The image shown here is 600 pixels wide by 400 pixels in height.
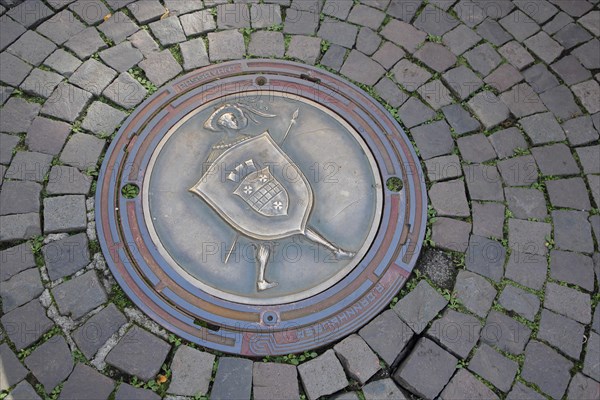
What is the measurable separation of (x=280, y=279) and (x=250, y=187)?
60cm

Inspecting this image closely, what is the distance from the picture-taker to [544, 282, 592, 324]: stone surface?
3.17 metres

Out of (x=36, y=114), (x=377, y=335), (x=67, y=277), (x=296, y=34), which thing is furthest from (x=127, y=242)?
(x=296, y=34)

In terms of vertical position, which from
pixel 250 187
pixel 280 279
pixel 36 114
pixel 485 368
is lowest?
pixel 485 368

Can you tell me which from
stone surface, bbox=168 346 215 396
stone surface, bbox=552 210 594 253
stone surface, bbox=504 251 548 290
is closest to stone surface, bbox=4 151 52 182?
stone surface, bbox=168 346 215 396

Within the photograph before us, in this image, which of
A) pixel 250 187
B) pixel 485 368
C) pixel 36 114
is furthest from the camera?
pixel 36 114

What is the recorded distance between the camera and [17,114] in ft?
11.8

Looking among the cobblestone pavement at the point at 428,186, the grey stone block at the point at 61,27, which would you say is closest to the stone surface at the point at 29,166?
the cobblestone pavement at the point at 428,186

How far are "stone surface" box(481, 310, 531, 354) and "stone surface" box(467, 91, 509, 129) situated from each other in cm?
140

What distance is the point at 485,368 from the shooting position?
301 cm

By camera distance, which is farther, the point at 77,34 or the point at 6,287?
the point at 77,34

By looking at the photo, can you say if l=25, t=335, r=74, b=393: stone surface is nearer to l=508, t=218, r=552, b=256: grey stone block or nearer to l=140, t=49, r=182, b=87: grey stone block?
l=140, t=49, r=182, b=87: grey stone block

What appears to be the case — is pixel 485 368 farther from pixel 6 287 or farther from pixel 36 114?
pixel 36 114

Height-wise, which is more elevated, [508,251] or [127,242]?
[127,242]

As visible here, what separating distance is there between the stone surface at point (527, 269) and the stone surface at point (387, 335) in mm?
771
